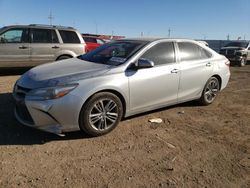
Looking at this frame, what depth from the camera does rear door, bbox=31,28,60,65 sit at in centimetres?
1008

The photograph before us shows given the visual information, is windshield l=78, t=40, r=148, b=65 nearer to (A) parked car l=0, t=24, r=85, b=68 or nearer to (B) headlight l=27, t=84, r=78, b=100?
(B) headlight l=27, t=84, r=78, b=100

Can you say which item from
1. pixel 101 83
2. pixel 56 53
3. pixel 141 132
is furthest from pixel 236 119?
pixel 56 53

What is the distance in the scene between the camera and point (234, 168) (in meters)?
3.91

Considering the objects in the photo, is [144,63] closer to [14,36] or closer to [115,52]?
[115,52]

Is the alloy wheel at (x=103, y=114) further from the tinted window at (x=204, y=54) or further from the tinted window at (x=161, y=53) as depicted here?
the tinted window at (x=204, y=54)

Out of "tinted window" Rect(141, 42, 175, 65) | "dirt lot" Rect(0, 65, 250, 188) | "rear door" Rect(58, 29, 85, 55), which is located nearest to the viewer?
"dirt lot" Rect(0, 65, 250, 188)

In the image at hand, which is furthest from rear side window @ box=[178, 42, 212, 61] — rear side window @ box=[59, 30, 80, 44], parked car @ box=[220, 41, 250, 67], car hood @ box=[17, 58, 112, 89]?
parked car @ box=[220, 41, 250, 67]

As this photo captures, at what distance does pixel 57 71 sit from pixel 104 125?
1.19 m

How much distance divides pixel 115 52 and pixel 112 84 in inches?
42.6

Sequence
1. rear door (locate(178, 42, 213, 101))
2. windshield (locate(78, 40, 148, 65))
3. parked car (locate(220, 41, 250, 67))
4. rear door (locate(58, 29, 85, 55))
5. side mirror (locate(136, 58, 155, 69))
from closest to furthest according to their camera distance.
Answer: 1. side mirror (locate(136, 58, 155, 69))
2. windshield (locate(78, 40, 148, 65))
3. rear door (locate(178, 42, 213, 101))
4. rear door (locate(58, 29, 85, 55))
5. parked car (locate(220, 41, 250, 67))

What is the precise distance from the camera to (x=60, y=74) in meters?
4.64

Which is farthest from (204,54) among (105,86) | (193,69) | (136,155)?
(136,155)

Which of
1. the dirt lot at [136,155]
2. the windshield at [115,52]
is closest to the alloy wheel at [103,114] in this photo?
the dirt lot at [136,155]

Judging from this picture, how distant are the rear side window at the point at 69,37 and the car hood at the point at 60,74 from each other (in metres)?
5.49
